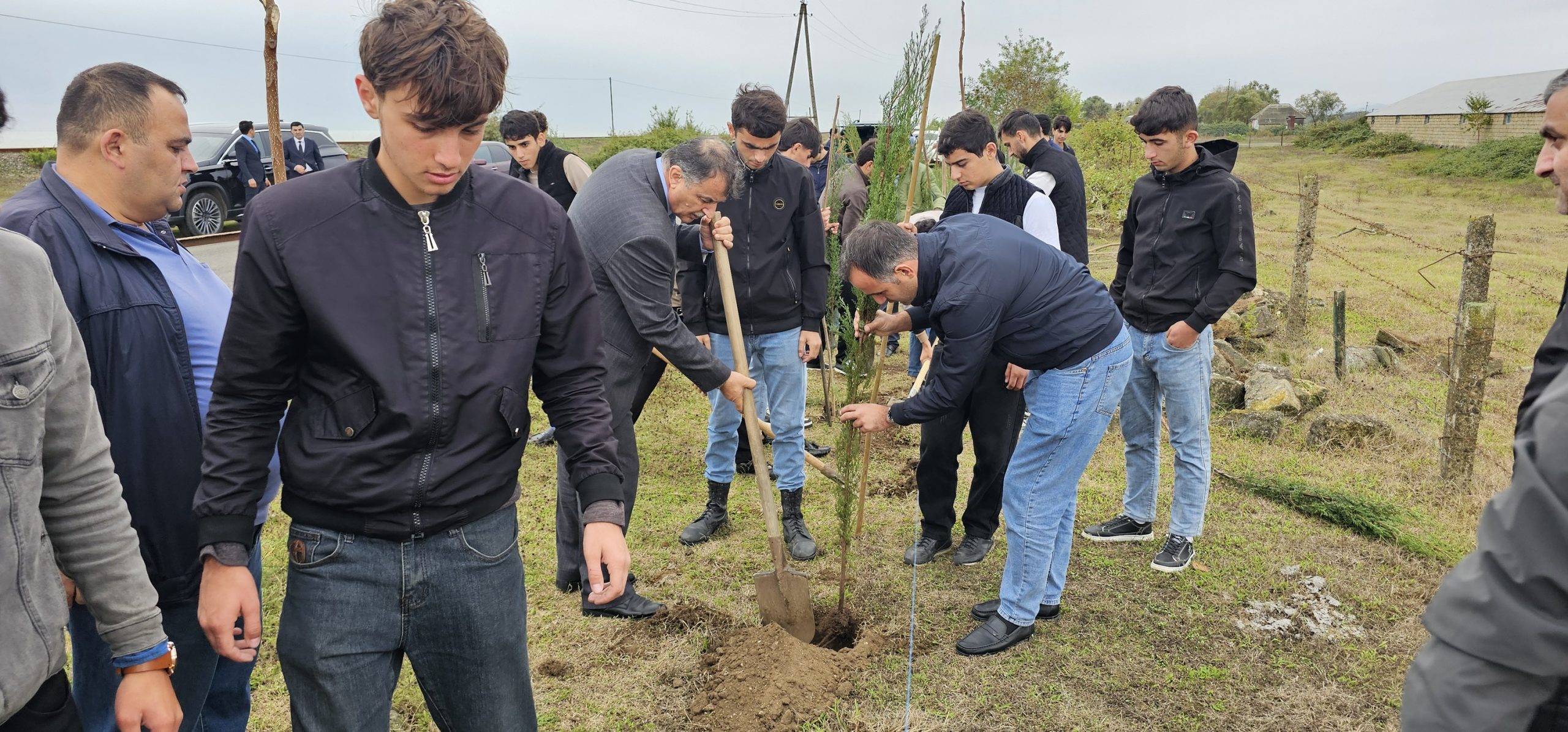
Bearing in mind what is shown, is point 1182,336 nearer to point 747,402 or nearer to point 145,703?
point 747,402

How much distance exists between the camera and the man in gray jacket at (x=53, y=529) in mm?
1251

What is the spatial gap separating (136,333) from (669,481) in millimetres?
3832

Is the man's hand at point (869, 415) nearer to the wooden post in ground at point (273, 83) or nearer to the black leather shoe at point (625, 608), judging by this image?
the black leather shoe at point (625, 608)

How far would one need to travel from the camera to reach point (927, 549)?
450 cm

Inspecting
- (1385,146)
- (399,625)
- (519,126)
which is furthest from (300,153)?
(1385,146)

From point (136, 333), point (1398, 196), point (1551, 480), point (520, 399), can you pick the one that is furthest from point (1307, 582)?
point (1398, 196)

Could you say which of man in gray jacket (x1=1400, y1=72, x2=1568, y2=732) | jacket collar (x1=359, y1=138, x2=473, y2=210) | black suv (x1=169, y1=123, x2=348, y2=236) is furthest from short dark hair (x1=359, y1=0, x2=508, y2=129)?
black suv (x1=169, y1=123, x2=348, y2=236)

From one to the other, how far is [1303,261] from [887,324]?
22.5 ft

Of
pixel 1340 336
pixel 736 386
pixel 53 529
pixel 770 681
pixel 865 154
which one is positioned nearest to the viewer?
pixel 53 529

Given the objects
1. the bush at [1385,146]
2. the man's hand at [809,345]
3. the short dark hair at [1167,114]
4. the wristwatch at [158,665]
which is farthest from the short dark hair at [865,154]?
the bush at [1385,146]

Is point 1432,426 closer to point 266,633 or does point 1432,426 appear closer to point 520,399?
point 520,399

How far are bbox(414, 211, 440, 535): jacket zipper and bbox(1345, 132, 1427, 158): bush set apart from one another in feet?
124

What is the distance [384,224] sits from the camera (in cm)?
166

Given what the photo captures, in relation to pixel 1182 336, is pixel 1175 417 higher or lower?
lower
